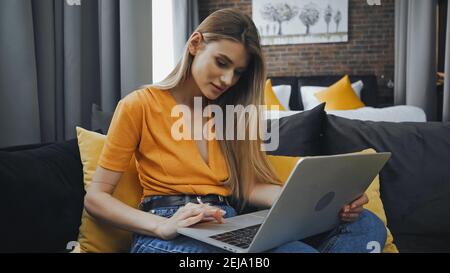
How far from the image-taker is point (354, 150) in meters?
1.26

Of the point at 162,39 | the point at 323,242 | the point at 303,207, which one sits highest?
the point at 162,39

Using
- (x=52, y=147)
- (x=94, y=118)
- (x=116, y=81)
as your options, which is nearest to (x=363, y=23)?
(x=116, y=81)

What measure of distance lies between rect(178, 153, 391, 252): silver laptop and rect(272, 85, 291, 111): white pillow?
297 cm

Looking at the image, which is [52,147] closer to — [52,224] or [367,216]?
[52,224]

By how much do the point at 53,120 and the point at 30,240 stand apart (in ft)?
1.94

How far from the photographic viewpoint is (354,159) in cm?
70

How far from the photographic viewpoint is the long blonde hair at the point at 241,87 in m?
0.91

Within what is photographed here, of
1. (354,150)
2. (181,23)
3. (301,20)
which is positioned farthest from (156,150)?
(301,20)

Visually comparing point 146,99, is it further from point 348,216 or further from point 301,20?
point 301,20

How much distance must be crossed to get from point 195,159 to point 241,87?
0.77 ft

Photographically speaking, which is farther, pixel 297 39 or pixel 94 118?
pixel 297 39

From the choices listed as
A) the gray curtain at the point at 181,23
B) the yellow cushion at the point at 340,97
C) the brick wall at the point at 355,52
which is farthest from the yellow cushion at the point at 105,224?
the brick wall at the point at 355,52

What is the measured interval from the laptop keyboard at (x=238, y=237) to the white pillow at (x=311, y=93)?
3049mm

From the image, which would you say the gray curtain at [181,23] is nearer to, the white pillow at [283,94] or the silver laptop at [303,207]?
the white pillow at [283,94]
